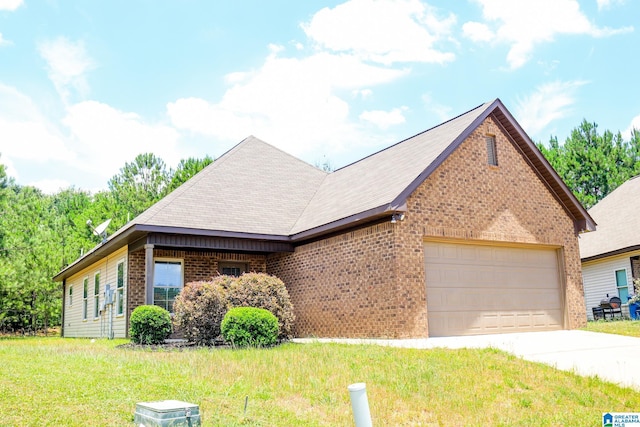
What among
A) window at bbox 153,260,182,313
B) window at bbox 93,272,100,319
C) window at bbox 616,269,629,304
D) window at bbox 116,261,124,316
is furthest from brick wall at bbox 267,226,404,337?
window at bbox 616,269,629,304

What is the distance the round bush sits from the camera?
1413 centimetres

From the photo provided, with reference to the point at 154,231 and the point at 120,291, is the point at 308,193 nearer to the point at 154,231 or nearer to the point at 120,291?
the point at 154,231

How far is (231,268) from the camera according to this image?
18812 mm

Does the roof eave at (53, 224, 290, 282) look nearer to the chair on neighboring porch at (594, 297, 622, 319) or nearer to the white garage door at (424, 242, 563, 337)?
the white garage door at (424, 242, 563, 337)

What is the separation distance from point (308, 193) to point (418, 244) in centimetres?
731

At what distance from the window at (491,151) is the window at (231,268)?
814 centimetres

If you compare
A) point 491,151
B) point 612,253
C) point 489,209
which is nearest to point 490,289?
point 489,209

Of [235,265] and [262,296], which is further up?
[235,265]

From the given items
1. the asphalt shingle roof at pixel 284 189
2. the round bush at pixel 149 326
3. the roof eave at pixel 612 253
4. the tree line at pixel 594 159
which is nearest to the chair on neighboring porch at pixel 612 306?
the roof eave at pixel 612 253

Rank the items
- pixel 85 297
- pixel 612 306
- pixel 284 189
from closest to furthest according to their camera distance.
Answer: pixel 284 189, pixel 612 306, pixel 85 297

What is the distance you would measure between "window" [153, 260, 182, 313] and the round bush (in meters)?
2.98

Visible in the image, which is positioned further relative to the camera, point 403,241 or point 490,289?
point 490,289

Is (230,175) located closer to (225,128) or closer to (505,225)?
(505,225)

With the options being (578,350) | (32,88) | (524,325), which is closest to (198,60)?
(32,88)
